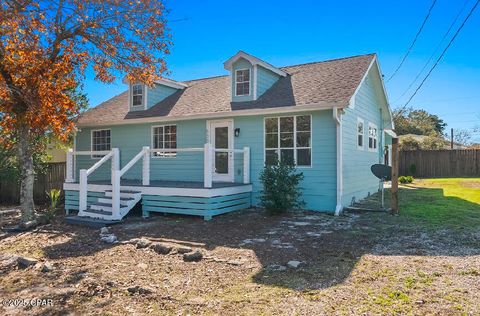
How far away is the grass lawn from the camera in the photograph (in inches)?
148

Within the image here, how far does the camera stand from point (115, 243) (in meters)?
6.79

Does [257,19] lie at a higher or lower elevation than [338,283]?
higher

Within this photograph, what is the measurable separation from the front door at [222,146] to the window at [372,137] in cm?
566

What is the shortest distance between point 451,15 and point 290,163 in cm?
698

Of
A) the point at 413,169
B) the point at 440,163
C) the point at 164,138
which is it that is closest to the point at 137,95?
the point at 164,138

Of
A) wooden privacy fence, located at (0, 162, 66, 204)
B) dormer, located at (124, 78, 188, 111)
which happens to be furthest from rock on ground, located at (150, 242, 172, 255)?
wooden privacy fence, located at (0, 162, 66, 204)

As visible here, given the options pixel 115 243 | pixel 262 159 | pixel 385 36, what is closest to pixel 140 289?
pixel 115 243

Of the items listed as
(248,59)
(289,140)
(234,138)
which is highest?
(248,59)

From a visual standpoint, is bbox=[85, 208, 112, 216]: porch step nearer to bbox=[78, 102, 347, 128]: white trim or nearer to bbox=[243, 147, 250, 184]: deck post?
bbox=[243, 147, 250, 184]: deck post

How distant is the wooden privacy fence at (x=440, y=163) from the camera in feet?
72.5

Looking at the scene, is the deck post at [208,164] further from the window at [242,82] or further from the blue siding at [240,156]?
the window at [242,82]

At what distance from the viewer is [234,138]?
11.2 meters

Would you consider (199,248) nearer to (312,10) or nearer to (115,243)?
(115,243)

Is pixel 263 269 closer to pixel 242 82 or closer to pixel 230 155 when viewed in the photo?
pixel 230 155
